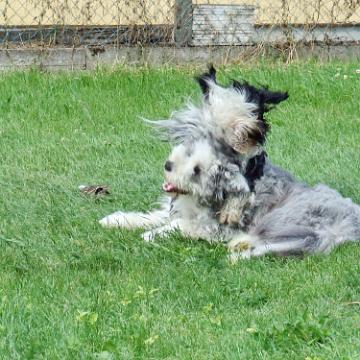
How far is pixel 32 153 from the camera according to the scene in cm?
828

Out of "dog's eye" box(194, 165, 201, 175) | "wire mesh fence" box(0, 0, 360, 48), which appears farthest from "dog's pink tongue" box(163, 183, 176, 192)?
"wire mesh fence" box(0, 0, 360, 48)

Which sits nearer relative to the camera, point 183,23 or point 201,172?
point 201,172

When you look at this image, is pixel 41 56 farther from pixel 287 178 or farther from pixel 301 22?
pixel 287 178

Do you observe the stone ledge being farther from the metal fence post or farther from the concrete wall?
the concrete wall

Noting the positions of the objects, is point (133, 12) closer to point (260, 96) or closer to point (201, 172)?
point (260, 96)

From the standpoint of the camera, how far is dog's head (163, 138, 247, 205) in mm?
5828

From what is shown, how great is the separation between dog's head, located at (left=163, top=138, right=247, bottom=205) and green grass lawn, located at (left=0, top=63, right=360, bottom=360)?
33 centimetres

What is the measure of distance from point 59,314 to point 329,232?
1.82 metres

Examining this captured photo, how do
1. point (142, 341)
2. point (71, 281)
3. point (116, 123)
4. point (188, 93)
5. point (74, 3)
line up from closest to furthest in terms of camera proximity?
1. point (142, 341)
2. point (71, 281)
3. point (116, 123)
4. point (188, 93)
5. point (74, 3)

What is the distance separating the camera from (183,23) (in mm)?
10938

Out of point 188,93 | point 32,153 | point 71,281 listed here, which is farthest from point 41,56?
point 71,281

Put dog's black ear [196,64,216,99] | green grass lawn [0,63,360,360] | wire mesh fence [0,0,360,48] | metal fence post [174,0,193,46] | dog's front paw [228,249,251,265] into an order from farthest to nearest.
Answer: metal fence post [174,0,193,46] < wire mesh fence [0,0,360,48] < dog's black ear [196,64,216,99] < dog's front paw [228,249,251,265] < green grass lawn [0,63,360,360]

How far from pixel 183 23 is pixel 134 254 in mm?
5420

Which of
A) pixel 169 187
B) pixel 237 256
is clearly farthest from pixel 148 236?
pixel 237 256
